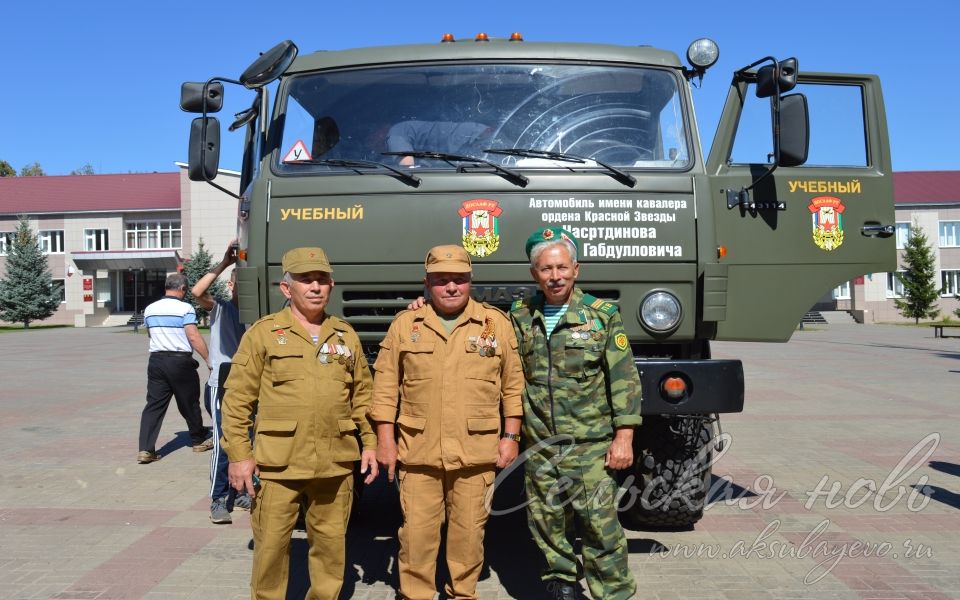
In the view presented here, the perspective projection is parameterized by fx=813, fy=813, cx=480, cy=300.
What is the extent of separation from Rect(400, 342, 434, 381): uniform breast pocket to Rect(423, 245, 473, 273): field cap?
0.34m

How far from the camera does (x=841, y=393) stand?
12.4m

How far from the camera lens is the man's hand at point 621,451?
363 centimetres

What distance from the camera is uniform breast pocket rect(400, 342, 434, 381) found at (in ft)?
11.8

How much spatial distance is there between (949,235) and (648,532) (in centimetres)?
5449

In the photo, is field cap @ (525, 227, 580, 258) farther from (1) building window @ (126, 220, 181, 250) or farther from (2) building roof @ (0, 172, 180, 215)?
(1) building window @ (126, 220, 181, 250)

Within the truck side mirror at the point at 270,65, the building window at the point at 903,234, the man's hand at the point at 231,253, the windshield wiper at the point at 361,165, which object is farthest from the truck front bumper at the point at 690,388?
the building window at the point at 903,234

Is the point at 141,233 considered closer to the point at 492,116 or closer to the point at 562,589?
the point at 492,116

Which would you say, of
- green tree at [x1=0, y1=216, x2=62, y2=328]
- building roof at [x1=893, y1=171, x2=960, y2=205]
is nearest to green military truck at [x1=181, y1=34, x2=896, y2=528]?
green tree at [x1=0, y1=216, x2=62, y2=328]

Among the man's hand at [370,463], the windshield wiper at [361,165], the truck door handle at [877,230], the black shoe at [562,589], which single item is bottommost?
the black shoe at [562,589]

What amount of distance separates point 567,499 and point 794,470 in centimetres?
402

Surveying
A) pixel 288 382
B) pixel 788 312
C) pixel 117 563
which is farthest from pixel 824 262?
pixel 117 563

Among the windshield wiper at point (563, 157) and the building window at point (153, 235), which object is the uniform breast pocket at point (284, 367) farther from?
the building window at point (153, 235)

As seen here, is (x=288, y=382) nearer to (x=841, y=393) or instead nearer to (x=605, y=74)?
(x=605, y=74)

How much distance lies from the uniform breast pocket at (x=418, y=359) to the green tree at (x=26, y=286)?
4325 centimetres
